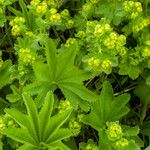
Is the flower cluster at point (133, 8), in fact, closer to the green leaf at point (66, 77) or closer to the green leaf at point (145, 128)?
the green leaf at point (66, 77)

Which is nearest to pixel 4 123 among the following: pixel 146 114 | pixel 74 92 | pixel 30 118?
pixel 30 118

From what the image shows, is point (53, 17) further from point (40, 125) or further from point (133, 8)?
point (40, 125)

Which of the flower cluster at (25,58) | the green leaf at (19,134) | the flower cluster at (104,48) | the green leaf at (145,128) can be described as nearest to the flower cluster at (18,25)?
the flower cluster at (25,58)

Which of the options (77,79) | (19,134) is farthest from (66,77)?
(19,134)

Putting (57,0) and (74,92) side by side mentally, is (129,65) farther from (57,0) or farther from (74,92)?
(57,0)

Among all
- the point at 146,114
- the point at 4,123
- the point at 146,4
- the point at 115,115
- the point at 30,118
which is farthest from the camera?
the point at 146,114

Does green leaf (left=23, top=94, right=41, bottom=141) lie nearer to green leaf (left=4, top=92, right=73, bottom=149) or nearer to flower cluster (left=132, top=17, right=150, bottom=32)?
green leaf (left=4, top=92, right=73, bottom=149)

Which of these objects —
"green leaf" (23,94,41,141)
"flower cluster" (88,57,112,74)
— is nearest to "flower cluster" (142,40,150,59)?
"flower cluster" (88,57,112,74)

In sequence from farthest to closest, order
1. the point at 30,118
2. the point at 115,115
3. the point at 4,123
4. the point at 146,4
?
the point at 146,4
the point at 115,115
the point at 4,123
the point at 30,118
